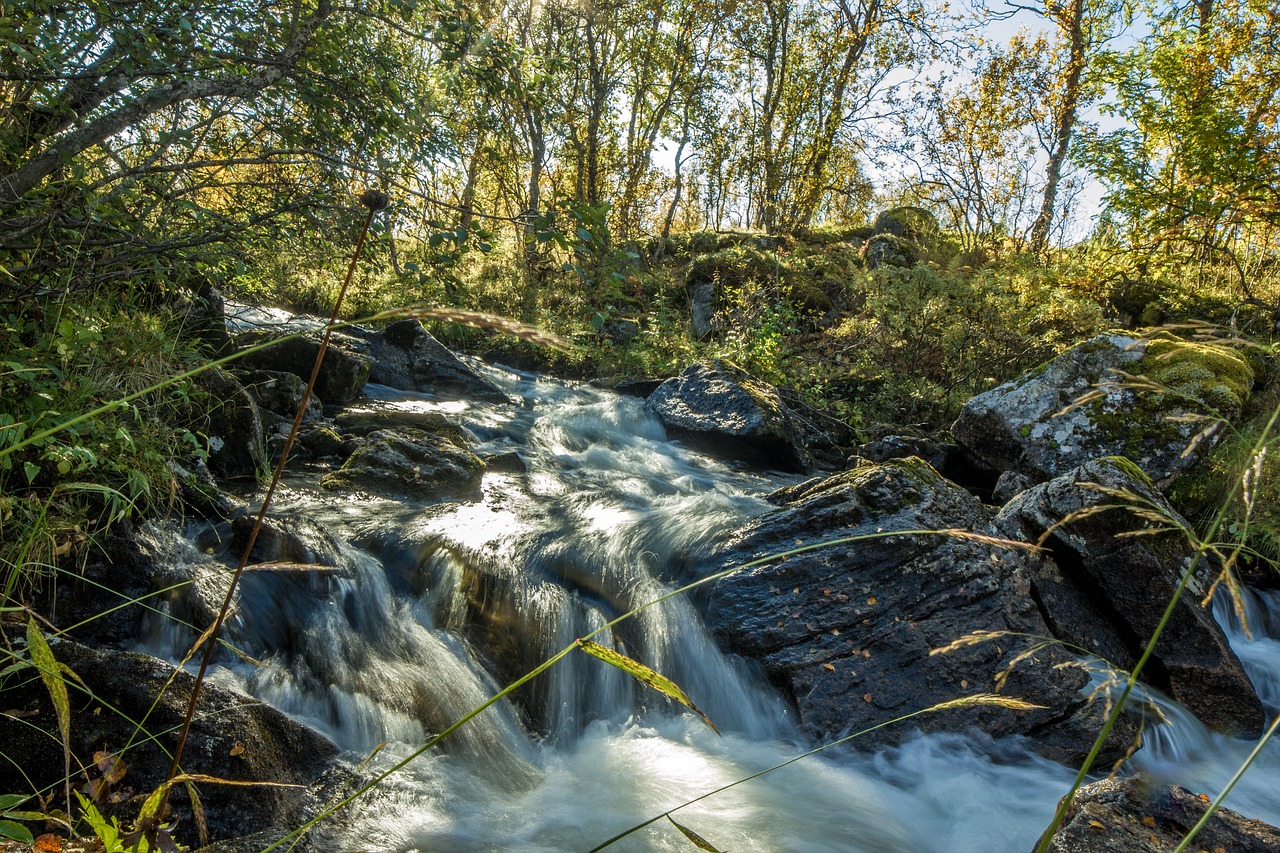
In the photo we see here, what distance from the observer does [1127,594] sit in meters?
4.48

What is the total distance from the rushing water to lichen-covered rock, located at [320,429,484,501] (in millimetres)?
412

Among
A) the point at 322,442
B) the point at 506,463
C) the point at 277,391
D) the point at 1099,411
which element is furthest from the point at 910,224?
the point at 277,391

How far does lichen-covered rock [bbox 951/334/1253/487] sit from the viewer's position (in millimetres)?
6680

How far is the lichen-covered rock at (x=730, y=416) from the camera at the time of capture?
27.7 ft

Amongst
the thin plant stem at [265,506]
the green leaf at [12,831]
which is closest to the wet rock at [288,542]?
the green leaf at [12,831]

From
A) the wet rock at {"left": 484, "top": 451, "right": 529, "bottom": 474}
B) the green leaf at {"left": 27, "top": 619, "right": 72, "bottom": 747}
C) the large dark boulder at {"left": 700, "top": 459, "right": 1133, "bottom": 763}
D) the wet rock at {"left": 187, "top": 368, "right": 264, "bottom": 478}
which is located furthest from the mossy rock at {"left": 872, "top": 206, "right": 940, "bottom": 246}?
the green leaf at {"left": 27, "top": 619, "right": 72, "bottom": 747}

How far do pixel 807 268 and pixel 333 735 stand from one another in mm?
15132

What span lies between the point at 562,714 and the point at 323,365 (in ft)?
18.6

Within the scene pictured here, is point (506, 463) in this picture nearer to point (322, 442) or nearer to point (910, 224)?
point (322, 442)

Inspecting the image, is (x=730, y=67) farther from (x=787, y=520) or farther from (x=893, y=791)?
(x=893, y=791)

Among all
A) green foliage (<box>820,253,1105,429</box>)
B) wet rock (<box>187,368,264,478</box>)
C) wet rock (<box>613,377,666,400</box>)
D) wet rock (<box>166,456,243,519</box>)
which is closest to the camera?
wet rock (<box>166,456,243,519</box>)

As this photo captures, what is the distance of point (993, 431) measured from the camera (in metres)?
7.65

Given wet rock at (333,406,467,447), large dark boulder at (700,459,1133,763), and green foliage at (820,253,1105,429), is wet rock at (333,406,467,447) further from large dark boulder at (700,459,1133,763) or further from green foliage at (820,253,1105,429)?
green foliage at (820,253,1105,429)

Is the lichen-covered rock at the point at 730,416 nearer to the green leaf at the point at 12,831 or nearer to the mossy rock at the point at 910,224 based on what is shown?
the green leaf at the point at 12,831
